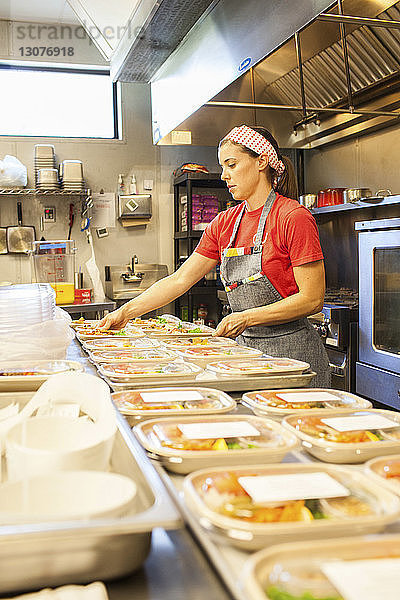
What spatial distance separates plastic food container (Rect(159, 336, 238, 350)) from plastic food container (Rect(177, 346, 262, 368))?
0.06 m

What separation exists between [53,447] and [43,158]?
4.67m

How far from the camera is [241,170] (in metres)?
2.62

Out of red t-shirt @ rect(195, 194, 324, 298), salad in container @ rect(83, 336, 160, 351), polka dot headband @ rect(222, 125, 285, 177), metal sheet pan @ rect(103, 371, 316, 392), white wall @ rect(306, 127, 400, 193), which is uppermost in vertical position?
white wall @ rect(306, 127, 400, 193)

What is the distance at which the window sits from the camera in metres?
5.59

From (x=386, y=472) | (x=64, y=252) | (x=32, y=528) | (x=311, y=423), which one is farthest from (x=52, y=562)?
(x=64, y=252)

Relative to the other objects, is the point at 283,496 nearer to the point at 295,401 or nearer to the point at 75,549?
the point at 75,549

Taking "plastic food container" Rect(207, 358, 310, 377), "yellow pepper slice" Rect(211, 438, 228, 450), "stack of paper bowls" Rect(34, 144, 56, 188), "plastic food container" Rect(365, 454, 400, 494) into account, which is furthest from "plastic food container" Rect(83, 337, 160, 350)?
"stack of paper bowls" Rect(34, 144, 56, 188)

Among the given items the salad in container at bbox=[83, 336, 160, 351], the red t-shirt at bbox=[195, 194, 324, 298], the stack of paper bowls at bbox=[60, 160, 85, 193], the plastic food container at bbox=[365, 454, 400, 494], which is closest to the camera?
the plastic food container at bbox=[365, 454, 400, 494]

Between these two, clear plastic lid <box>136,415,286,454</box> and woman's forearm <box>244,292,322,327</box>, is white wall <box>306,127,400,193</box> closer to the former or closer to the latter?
woman's forearm <box>244,292,322,327</box>

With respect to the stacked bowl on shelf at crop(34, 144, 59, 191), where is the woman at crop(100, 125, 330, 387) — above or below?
below

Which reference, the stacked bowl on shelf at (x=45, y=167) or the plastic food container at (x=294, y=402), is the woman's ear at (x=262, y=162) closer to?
the plastic food container at (x=294, y=402)

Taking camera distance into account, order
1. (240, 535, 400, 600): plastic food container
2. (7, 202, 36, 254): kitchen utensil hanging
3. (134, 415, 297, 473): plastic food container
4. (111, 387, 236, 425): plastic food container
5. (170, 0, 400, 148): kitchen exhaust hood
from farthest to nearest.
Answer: (7, 202, 36, 254): kitchen utensil hanging → (170, 0, 400, 148): kitchen exhaust hood → (111, 387, 236, 425): plastic food container → (134, 415, 297, 473): plastic food container → (240, 535, 400, 600): plastic food container

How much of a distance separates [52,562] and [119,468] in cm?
30

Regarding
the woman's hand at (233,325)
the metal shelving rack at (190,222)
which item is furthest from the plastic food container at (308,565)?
the metal shelving rack at (190,222)
